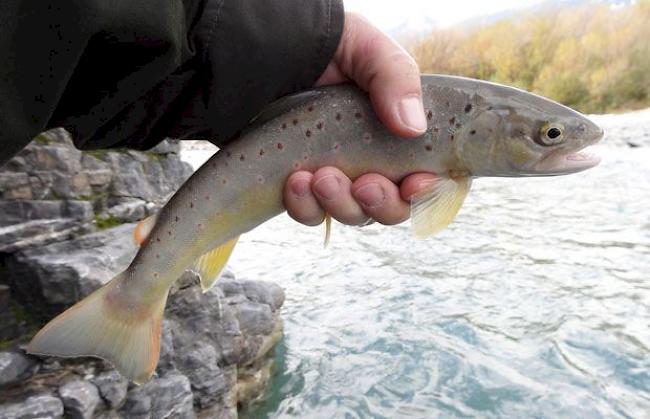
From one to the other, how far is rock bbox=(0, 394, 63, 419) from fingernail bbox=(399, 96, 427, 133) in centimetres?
264

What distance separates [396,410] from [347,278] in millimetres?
3219

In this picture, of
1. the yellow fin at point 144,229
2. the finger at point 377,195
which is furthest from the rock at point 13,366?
the finger at point 377,195

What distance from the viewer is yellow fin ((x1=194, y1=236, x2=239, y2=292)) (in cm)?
229

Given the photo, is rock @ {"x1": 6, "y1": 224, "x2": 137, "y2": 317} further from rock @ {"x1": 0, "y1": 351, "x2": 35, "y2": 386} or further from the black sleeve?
the black sleeve

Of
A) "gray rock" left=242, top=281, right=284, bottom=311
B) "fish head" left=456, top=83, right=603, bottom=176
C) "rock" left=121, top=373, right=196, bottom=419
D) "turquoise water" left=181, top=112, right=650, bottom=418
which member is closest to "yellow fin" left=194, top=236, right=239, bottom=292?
"fish head" left=456, top=83, right=603, bottom=176

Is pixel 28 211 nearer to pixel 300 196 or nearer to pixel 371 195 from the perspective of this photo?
pixel 300 196

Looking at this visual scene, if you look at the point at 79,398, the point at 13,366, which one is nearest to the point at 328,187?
the point at 79,398

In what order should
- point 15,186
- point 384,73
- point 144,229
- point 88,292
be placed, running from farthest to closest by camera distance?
point 15,186, point 88,292, point 144,229, point 384,73

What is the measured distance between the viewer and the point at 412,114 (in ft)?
6.36

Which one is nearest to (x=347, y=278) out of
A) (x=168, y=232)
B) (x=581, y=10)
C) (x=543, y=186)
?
(x=168, y=232)

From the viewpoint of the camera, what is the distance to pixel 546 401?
5176 mm

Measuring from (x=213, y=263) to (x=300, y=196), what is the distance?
0.48 m

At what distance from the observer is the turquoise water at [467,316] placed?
207 inches

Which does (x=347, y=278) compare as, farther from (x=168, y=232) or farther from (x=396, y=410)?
(x=168, y=232)
